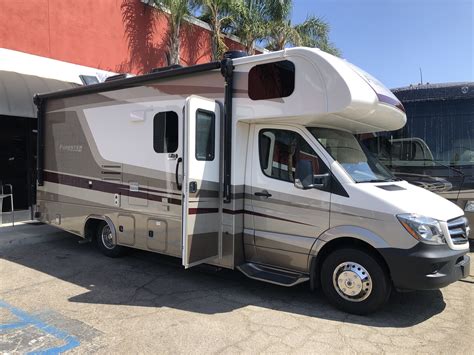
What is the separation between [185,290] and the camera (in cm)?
565

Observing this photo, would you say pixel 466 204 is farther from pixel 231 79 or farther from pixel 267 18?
pixel 267 18

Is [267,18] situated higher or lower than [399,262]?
higher

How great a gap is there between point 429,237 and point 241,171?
2343 mm

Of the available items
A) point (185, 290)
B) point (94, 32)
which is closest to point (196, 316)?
point (185, 290)

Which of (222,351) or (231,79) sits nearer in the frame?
(222,351)

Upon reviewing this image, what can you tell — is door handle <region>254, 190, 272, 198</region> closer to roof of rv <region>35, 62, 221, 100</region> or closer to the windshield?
the windshield

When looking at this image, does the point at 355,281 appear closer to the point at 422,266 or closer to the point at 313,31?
the point at 422,266

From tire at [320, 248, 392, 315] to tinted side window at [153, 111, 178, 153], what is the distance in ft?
8.37

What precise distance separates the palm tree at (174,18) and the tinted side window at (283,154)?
910 cm

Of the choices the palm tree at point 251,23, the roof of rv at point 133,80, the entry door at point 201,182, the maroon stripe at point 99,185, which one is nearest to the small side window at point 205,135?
the entry door at point 201,182

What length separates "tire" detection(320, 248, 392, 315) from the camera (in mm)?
4715

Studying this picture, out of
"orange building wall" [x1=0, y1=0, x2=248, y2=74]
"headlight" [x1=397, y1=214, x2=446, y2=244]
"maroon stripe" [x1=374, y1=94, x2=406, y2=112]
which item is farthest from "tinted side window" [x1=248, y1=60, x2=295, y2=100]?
"orange building wall" [x1=0, y1=0, x2=248, y2=74]

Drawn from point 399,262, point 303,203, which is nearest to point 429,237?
point 399,262

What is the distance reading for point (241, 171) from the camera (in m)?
5.61
